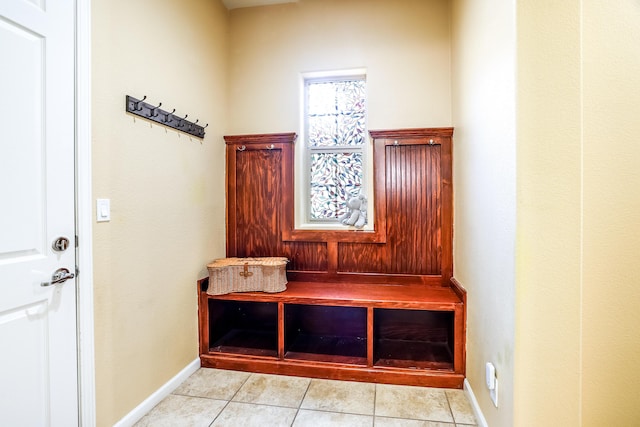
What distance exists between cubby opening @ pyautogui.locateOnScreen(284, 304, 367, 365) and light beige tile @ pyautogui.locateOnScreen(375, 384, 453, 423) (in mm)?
376

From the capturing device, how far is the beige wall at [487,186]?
4.17ft

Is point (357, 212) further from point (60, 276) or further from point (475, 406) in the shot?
point (60, 276)

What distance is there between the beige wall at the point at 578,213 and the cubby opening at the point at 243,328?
1721 millimetres

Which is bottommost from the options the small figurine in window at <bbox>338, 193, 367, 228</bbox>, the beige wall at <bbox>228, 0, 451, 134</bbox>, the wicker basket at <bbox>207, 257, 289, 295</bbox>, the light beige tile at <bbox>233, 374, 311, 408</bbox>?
the light beige tile at <bbox>233, 374, 311, 408</bbox>

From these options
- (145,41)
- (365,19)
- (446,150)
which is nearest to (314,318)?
(446,150)

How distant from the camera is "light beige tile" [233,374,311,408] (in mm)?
1860

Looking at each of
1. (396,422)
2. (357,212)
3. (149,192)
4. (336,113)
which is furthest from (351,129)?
(396,422)

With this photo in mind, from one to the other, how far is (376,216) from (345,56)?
1.38 meters

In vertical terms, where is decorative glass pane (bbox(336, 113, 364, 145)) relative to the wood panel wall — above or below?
above

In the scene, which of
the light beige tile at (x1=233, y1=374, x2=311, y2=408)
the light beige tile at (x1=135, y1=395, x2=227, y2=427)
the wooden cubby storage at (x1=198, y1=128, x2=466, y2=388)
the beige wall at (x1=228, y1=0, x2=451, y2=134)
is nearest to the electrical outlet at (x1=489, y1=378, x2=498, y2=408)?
the wooden cubby storage at (x1=198, y1=128, x2=466, y2=388)

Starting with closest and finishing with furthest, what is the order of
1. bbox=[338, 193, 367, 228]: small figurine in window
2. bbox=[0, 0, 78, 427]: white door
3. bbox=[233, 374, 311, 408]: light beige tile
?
bbox=[0, 0, 78, 427]: white door, bbox=[233, 374, 311, 408]: light beige tile, bbox=[338, 193, 367, 228]: small figurine in window

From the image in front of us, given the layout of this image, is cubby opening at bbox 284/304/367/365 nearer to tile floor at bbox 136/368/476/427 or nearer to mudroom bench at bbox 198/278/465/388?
mudroom bench at bbox 198/278/465/388

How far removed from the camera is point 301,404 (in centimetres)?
183

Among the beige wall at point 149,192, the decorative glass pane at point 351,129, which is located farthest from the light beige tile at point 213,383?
the decorative glass pane at point 351,129
